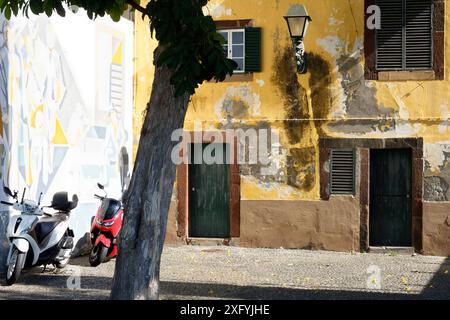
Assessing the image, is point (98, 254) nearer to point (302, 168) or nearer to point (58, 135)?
point (58, 135)

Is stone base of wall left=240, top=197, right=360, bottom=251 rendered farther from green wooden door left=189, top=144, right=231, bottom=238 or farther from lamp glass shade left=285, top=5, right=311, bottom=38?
lamp glass shade left=285, top=5, right=311, bottom=38

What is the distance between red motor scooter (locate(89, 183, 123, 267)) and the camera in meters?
12.7

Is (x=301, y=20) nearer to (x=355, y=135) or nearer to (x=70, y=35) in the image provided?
(x=355, y=135)

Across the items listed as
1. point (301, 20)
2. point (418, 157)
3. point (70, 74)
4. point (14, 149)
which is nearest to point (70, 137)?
point (70, 74)

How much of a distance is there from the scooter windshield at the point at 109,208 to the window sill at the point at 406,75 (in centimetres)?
562

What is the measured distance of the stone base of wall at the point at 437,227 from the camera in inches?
594

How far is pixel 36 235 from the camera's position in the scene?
11.3 metres

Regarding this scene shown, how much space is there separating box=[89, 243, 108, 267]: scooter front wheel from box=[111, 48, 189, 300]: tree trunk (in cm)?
417

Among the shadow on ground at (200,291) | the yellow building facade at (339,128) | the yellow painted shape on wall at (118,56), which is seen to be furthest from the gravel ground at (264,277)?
the yellow painted shape on wall at (118,56)

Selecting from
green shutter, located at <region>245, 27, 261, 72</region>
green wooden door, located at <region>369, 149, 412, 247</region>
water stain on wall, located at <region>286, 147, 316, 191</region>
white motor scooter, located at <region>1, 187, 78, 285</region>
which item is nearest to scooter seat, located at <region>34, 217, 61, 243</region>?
white motor scooter, located at <region>1, 187, 78, 285</region>

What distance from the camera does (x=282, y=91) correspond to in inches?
623

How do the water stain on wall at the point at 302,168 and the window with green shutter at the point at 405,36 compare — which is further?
the water stain on wall at the point at 302,168

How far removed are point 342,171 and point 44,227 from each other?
251 inches

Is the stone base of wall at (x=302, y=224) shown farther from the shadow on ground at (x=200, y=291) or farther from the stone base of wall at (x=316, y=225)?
the shadow on ground at (x=200, y=291)
